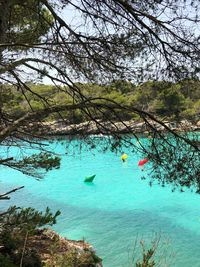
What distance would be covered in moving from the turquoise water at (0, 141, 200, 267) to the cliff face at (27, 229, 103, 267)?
1031mm

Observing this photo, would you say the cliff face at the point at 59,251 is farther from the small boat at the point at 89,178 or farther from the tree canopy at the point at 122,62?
the small boat at the point at 89,178

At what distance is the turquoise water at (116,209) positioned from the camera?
7.73m

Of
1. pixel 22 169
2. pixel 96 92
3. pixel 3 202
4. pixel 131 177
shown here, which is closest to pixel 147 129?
pixel 96 92

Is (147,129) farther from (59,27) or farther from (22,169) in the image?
(22,169)

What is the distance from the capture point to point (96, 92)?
12.8 ft

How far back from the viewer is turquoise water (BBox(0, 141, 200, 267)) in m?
7.73

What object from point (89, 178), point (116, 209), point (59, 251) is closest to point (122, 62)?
point (59, 251)

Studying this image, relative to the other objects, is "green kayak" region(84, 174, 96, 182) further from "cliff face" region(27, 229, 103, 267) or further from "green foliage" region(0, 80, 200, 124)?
"green foliage" region(0, 80, 200, 124)

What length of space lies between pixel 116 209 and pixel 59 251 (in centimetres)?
587

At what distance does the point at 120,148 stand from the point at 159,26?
1.22 m

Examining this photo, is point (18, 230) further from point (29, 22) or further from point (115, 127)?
point (29, 22)

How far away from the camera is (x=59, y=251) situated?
536cm

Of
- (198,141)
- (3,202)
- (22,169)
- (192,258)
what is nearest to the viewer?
(198,141)

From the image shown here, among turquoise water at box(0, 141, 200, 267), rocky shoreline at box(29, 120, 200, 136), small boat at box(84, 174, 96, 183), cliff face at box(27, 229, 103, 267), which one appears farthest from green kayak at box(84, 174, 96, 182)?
rocky shoreline at box(29, 120, 200, 136)
